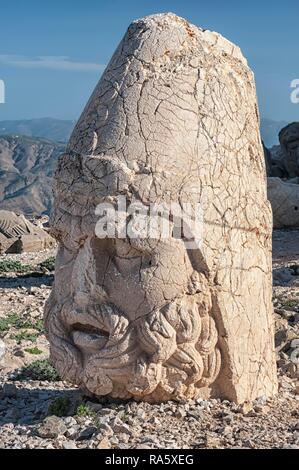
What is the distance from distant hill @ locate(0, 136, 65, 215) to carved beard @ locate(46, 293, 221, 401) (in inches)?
2160

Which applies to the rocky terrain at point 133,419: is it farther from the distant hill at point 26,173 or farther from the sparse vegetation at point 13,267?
the distant hill at point 26,173

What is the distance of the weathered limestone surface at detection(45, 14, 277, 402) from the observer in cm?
462

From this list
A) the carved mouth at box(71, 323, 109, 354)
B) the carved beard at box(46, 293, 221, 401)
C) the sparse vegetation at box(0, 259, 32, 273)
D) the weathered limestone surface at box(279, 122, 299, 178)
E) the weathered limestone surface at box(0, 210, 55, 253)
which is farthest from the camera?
the weathered limestone surface at box(279, 122, 299, 178)

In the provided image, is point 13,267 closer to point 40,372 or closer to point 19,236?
point 19,236

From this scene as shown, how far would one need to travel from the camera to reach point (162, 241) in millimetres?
4570

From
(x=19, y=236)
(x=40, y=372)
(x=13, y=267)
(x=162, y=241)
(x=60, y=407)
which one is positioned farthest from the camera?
(x=19, y=236)

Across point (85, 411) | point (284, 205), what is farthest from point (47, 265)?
point (85, 411)

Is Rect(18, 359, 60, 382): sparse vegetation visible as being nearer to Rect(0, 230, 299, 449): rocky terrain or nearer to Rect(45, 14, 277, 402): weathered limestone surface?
Rect(0, 230, 299, 449): rocky terrain

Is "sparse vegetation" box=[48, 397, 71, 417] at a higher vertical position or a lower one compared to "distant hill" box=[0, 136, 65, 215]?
higher

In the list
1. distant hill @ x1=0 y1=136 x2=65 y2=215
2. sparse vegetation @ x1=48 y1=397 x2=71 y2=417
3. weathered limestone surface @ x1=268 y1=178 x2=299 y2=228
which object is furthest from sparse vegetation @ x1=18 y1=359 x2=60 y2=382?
distant hill @ x1=0 y1=136 x2=65 y2=215

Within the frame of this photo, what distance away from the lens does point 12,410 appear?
527 centimetres

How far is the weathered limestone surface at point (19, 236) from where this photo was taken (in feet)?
53.7

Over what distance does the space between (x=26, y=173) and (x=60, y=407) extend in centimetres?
10160

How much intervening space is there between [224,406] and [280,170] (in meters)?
20.8
